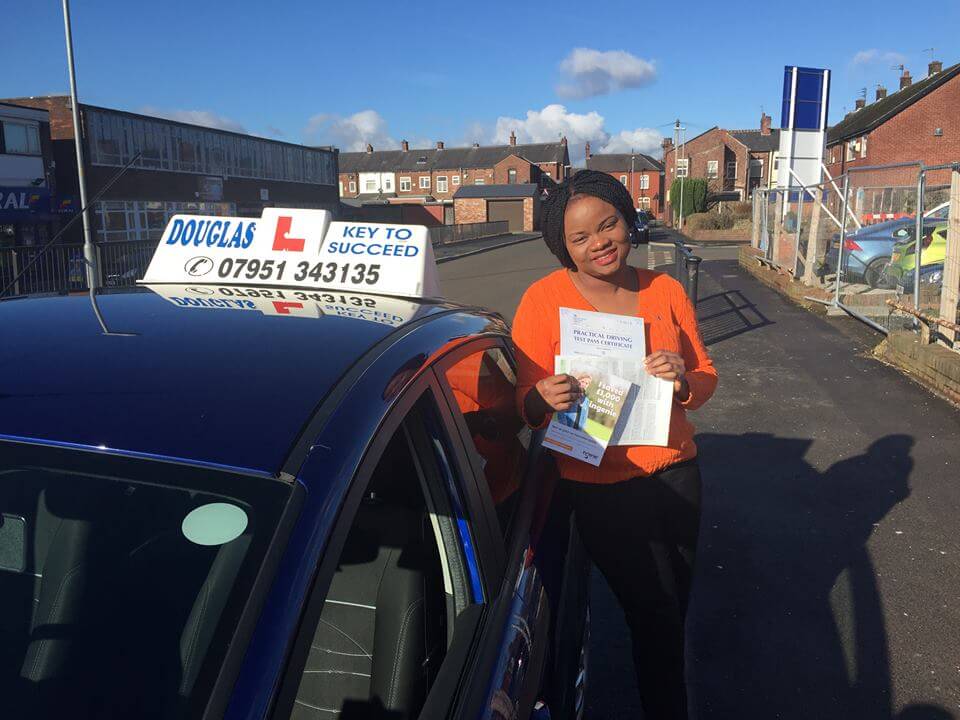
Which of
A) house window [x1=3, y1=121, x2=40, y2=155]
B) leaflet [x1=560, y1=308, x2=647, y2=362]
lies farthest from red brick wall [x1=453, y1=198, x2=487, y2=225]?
leaflet [x1=560, y1=308, x2=647, y2=362]

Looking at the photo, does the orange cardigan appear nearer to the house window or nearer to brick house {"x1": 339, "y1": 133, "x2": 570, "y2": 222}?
the house window

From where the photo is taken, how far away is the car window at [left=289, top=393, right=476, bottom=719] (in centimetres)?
177

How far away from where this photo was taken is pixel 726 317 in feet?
43.3

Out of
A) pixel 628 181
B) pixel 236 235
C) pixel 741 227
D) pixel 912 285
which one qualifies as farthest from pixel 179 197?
pixel 628 181

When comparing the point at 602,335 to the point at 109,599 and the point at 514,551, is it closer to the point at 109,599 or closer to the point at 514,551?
the point at 514,551

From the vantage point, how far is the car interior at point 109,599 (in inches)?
48.1

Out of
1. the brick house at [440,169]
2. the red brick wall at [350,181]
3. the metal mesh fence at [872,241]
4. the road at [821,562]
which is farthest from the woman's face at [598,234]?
the red brick wall at [350,181]

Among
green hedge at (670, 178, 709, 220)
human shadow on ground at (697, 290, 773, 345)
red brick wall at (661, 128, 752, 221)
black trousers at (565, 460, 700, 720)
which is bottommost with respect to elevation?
human shadow on ground at (697, 290, 773, 345)

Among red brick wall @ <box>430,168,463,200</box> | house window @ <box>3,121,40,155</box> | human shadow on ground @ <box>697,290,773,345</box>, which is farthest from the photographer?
red brick wall @ <box>430,168,463,200</box>

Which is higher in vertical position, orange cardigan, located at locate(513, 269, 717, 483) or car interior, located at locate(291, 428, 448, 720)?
orange cardigan, located at locate(513, 269, 717, 483)

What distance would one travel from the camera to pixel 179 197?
4772 centimetres

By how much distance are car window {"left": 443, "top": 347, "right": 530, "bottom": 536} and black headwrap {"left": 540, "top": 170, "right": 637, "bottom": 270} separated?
0.41 meters

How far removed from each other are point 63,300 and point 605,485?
5.56ft

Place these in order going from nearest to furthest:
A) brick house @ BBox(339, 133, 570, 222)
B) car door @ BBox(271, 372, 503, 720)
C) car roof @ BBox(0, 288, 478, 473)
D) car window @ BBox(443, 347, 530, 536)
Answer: car roof @ BBox(0, 288, 478, 473), car door @ BBox(271, 372, 503, 720), car window @ BBox(443, 347, 530, 536), brick house @ BBox(339, 133, 570, 222)
